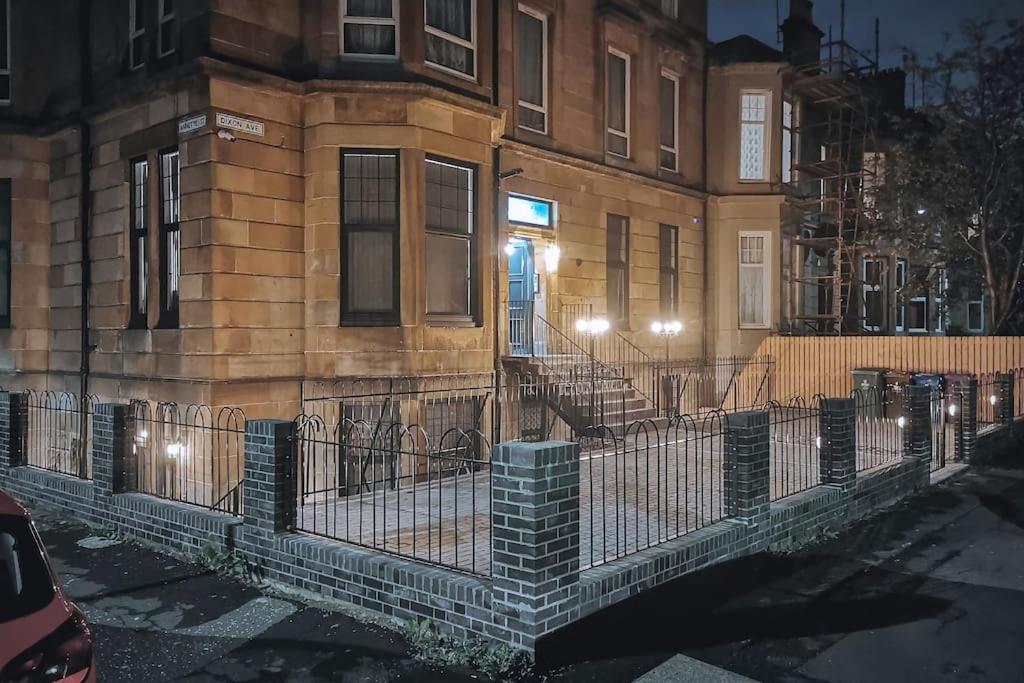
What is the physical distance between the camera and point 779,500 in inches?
336

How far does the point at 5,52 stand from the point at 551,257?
33.9ft

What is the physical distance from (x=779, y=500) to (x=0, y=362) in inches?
503

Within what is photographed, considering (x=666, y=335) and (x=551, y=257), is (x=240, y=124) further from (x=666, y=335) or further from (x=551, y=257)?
(x=666, y=335)

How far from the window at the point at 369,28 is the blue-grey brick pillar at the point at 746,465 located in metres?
7.62

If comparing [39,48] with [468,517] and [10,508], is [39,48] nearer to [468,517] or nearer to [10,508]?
[468,517]

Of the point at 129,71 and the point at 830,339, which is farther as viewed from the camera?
the point at 830,339

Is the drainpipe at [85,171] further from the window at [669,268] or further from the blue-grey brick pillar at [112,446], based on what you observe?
the window at [669,268]

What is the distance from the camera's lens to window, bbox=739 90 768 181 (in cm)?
2075

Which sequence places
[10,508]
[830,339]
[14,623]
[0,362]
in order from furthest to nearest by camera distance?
1. [830,339]
2. [0,362]
3. [10,508]
4. [14,623]

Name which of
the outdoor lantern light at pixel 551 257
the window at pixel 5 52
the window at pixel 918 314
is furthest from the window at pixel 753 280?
the window at pixel 5 52

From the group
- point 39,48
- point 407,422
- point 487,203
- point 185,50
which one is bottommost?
Result: point 407,422

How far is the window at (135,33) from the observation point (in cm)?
1264

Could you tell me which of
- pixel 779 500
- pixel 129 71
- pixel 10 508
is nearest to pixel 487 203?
pixel 129 71

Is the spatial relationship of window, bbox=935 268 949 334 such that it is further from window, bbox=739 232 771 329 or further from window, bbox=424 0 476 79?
window, bbox=424 0 476 79
